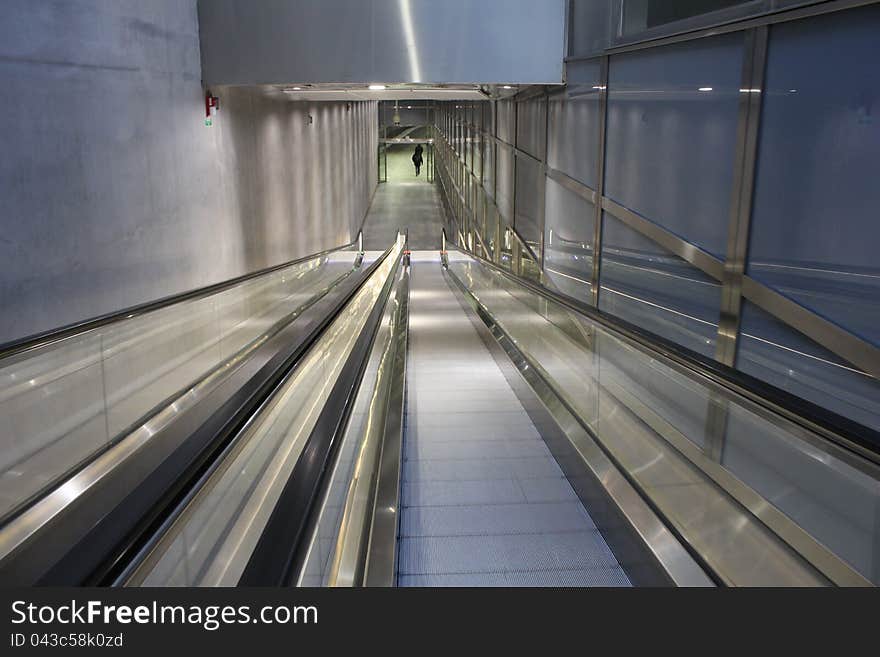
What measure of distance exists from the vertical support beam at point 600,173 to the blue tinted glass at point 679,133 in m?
0.18

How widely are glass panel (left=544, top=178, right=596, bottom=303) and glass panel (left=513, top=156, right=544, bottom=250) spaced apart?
0.72m

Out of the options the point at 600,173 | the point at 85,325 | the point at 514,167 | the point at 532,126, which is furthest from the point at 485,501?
the point at 514,167

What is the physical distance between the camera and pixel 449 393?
5828 millimetres

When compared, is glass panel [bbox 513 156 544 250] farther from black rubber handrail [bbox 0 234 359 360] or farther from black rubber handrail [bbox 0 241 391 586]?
black rubber handrail [bbox 0 241 391 586]

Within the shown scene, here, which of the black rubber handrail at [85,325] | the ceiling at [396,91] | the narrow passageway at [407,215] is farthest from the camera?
the narrow passageway at [407,215]

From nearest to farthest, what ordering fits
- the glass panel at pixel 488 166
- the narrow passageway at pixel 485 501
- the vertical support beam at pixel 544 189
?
the narrow passageway at pixel 485 501, the vertical support beam at pixel 544 189, the glass panel at pixel 488 166

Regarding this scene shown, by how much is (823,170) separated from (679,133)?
2055mm

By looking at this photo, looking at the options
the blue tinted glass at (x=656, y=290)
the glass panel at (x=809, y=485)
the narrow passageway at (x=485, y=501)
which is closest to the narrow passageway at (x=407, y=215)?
the blue tinted glass at (x=656, y=290)

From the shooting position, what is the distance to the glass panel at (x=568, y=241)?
9.02 meters

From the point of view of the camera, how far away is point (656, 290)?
6.57m

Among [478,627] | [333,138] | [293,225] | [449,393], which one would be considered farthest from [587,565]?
[333,138]

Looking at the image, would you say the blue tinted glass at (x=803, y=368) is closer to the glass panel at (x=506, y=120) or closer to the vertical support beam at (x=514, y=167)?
the vertical support beam at (x=514, y=167)

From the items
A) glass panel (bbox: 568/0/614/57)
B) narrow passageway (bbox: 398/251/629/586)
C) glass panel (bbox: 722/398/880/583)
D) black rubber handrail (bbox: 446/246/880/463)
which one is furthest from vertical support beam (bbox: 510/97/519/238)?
glass panel (bbox: 722/398/880/583)

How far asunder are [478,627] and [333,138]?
19.9m
